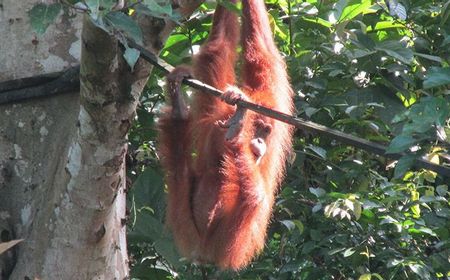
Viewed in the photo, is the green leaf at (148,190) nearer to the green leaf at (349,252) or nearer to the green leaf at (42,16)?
the green leaf at (349,252)

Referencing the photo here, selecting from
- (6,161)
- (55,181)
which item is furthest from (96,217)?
(6,161)

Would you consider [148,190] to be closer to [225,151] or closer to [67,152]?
[225,151]

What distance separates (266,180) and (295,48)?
30.5 inches

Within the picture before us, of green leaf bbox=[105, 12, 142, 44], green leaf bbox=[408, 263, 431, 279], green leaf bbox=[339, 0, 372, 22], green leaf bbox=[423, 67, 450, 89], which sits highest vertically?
green leaf bbox=[105, 12, 142, 44]

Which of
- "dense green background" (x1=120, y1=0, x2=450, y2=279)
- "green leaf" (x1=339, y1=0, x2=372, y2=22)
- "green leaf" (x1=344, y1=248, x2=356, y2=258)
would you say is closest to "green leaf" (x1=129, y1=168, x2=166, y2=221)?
"dense green background" (x1=120, y1=0, x2=450, y2=279)

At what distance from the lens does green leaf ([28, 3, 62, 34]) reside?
169 centimetres

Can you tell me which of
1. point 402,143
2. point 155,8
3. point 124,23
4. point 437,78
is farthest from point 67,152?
point 437,78

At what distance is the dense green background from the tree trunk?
0.99 meters

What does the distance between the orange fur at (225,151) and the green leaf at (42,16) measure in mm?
1841

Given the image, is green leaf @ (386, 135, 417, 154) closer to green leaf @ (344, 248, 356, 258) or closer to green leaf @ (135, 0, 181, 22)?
green leaf @ (135, 0, 181, 22)

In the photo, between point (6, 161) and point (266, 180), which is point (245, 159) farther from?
point (6, 161)

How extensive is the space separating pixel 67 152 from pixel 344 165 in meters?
1.75

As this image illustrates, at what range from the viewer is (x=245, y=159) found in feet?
12.1

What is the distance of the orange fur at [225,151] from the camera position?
12.2ft
